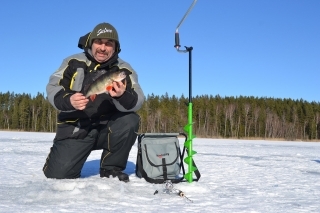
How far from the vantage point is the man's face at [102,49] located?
12.7ft

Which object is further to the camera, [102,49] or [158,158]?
[158,158]

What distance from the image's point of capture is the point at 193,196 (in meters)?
3.13

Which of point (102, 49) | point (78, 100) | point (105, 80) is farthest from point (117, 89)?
point (102, 49)

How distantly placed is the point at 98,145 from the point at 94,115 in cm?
46

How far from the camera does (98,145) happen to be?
14.0 feet

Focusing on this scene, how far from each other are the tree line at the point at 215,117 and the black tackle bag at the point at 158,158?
5849 cm

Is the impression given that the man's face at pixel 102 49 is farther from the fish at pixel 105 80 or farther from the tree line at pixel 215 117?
the tree line at pixel 215 117

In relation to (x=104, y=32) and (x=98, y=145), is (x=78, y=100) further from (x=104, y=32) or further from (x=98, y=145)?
(x=98, y=145)

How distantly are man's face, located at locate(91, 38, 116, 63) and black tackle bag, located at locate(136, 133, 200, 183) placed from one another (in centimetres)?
109

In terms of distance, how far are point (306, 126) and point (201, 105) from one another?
72.1 feet

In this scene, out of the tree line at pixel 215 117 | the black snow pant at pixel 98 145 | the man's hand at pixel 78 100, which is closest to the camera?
the man's hand at pixel 78 100

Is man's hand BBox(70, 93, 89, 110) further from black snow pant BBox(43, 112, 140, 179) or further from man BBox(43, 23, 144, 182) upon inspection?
black snow pant BBox(43, 112, 140, 179)

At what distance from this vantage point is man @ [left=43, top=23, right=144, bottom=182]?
382 cm

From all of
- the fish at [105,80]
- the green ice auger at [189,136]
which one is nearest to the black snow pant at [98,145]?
the green ice auger at [189,136]
